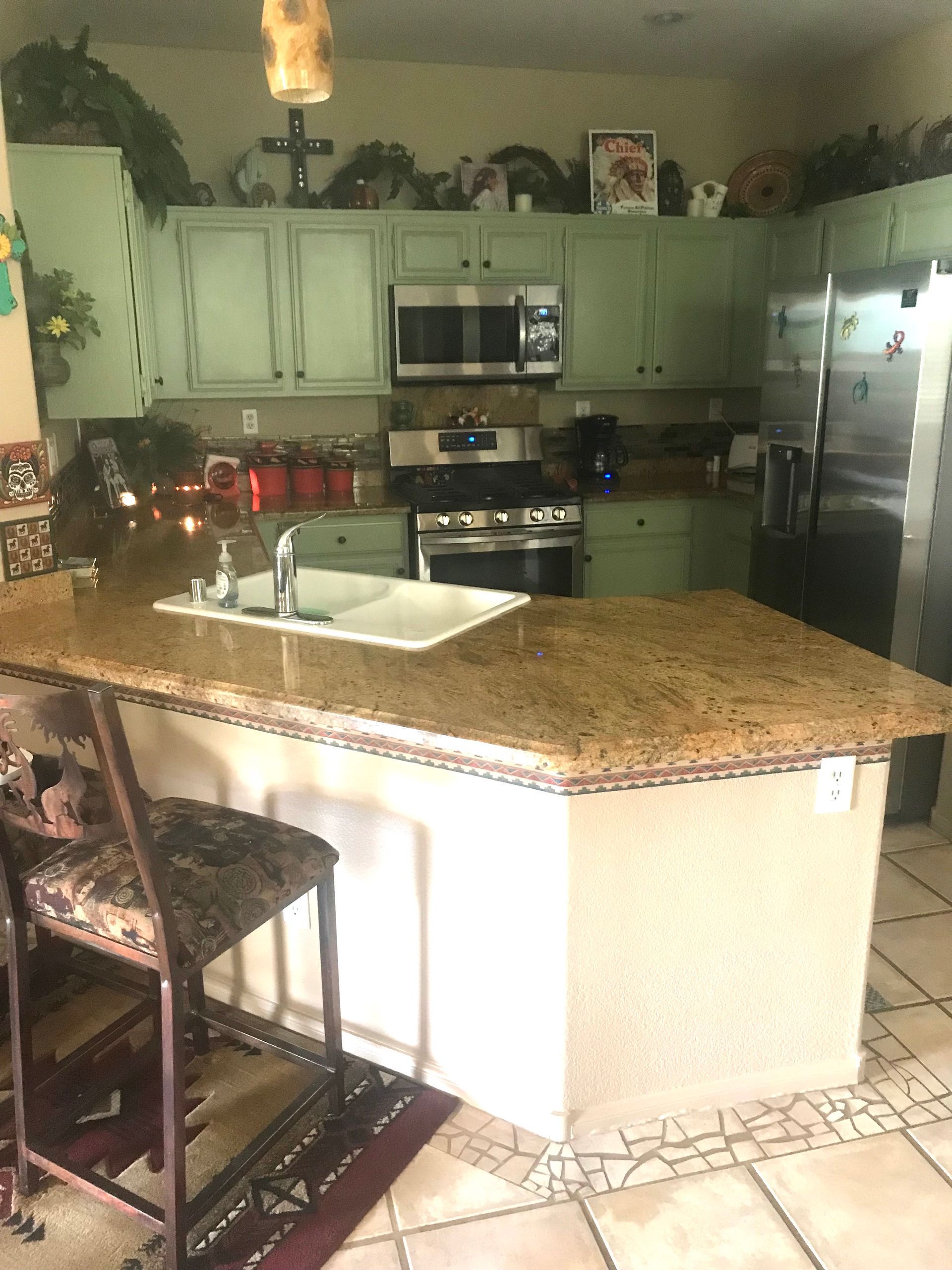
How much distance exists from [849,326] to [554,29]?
1.79 meters

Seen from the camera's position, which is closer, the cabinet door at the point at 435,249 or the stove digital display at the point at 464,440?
the cabinet door at the point at 435,249

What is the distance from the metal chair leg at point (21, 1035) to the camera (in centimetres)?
176

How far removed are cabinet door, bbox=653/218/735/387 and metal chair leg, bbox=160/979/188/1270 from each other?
3748mm

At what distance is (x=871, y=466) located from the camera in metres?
3.19

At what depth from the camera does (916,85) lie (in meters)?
4.00

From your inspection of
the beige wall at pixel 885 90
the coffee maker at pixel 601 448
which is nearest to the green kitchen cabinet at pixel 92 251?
the coffee maker at pixel 601 448

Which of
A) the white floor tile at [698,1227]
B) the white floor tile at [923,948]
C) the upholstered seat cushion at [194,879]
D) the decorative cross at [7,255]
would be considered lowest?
the white floor tile at [698,1227]

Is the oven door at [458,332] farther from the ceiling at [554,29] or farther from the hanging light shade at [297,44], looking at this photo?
the hanging light shade at [297,44]

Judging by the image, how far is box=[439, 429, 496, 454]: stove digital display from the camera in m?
4.59

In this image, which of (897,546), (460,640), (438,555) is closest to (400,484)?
(438,555)

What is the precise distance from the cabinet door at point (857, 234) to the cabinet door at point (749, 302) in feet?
1.75

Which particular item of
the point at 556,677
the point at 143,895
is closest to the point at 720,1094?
the point at 556,677

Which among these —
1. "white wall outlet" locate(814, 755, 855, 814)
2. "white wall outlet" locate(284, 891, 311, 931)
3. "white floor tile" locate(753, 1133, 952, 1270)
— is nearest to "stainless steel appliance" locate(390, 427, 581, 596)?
"white wall outlet" locate(284, 891, 311, 931)

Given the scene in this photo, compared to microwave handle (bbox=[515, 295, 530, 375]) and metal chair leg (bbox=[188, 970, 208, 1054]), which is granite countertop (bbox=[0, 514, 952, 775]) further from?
microwave handle (bbox=[515, 295, 530, 375])
